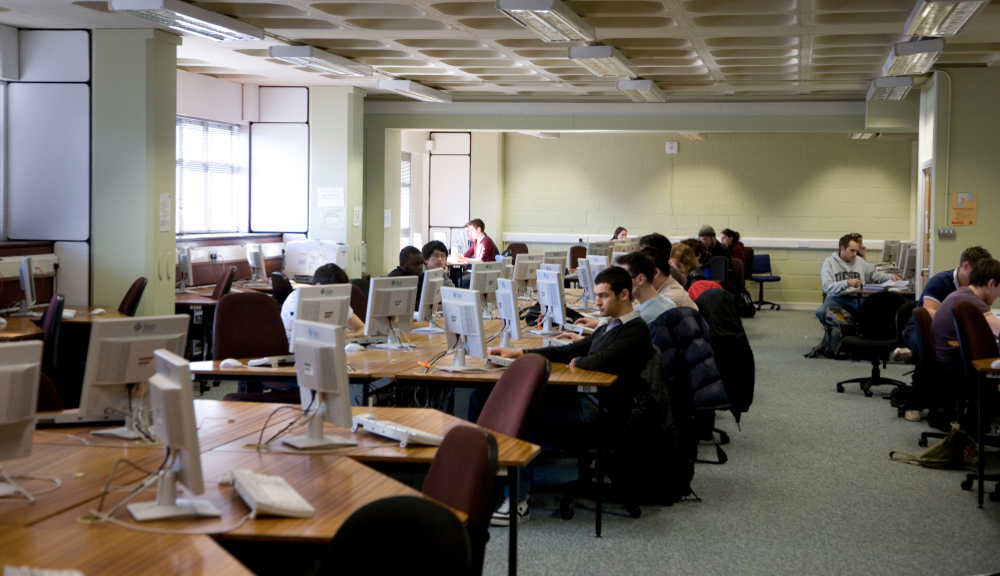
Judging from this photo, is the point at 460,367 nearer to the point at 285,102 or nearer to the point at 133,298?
the point at 133,298

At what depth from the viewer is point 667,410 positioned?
4473 mm

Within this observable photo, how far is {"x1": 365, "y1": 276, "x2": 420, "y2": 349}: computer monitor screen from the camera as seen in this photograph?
16.9ft

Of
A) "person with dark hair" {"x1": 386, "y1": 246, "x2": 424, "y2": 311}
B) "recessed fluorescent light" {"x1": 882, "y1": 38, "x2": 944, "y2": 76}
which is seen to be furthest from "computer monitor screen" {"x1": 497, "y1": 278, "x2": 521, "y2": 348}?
"recessed fluorescent light" {"x1": 882, "y1": 38, "x2": 944, "y2": 76}

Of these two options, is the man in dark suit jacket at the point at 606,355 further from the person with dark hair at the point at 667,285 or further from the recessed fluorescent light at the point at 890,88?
the recessed fluorescent light at the point at 890,88

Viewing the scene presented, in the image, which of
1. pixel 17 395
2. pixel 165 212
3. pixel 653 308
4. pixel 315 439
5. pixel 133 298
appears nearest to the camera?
pixel 17 395

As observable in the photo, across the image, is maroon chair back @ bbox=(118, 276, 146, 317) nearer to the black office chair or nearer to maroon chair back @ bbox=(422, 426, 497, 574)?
maroon chair back @ bbox=(422, 426, 497, 574)

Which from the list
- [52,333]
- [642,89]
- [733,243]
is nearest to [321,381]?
[52,333]

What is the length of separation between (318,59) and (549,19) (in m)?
2.78

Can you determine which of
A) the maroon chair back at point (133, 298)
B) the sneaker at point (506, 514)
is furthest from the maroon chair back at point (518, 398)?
the maroon chair back at point (133, 298)

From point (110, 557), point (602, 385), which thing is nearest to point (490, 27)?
point (602, 385)

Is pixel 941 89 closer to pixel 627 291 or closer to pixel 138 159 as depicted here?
pixel 627 291

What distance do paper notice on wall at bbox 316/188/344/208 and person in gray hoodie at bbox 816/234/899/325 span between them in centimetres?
545

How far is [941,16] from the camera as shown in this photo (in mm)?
6199

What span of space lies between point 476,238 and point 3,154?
19.1 feet
